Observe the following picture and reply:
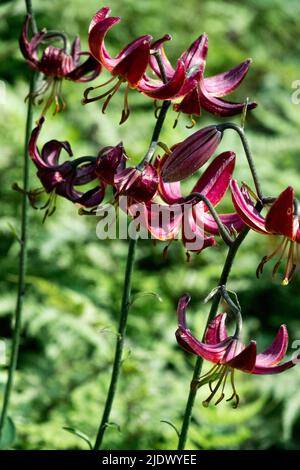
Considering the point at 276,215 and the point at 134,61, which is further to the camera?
the point at 134,61

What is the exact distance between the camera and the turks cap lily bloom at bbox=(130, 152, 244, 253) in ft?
3.13

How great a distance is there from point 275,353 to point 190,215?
7.9 inches

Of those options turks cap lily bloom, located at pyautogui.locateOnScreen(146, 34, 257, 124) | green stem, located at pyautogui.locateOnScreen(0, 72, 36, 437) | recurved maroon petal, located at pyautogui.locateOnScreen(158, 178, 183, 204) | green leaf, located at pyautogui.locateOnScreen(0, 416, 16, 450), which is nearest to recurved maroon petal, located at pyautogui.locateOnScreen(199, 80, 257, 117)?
turks cap lily bloom, located at pyautogui.locateOnScreen(146, 34, 257, 124)

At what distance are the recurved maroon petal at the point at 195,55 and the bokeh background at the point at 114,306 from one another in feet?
2.54

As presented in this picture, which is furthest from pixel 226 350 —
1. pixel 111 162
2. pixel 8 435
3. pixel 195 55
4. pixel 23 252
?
pixel 8 435

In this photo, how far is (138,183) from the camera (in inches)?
36.5

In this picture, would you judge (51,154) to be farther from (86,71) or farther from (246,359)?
(246,359)

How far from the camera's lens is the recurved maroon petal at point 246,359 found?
2.82 ft

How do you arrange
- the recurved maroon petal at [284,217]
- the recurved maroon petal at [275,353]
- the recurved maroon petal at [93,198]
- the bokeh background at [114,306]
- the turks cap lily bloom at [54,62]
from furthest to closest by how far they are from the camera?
1. the bokeh background at [114,306]
2. the turks cap lily bloom at [54,62]
3. the recurved maroon petal at [93,198]
4. the recurved maroon petal at [275,353]
5. the recurved maroon petal at [284,217]

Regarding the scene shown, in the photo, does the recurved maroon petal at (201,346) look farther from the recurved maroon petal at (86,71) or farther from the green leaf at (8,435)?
the green leaf at (8,435)

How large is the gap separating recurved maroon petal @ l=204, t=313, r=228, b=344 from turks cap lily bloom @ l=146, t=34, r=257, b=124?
0.25 m

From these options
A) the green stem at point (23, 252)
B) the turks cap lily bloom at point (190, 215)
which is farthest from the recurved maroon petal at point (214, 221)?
the green stem at point (23, 252)

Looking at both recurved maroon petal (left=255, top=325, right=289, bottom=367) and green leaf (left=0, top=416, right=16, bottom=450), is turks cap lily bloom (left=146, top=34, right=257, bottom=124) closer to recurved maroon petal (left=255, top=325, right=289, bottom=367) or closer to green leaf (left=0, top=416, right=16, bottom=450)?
recurved maroon petal (left=255, top=325, right=289, bottom=367)
